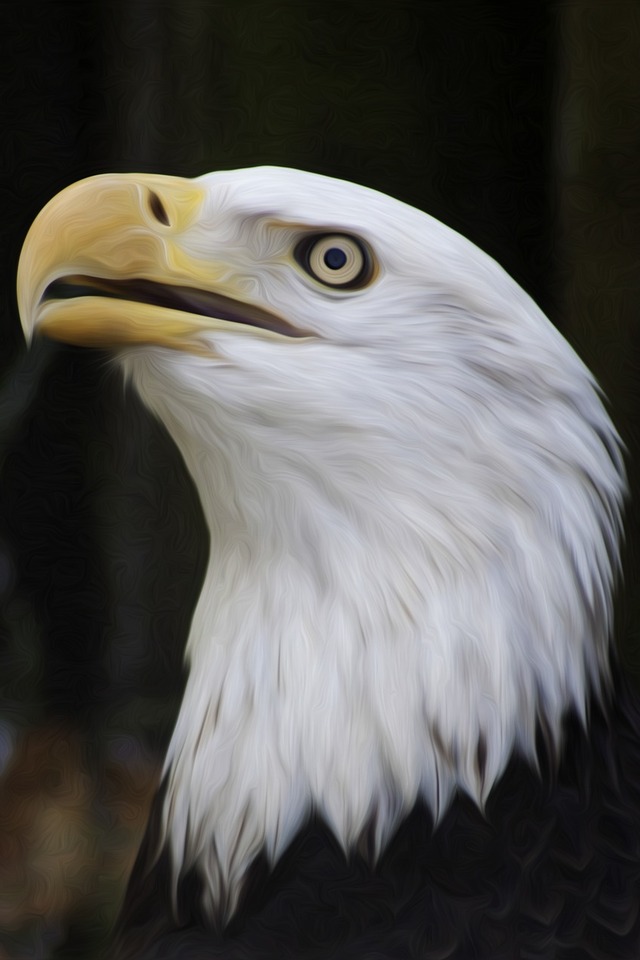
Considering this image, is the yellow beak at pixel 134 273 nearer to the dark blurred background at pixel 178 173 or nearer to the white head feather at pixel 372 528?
the white head feather at pixel 372 528

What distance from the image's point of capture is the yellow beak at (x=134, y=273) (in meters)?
1.11

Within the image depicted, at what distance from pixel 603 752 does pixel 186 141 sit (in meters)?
0.88

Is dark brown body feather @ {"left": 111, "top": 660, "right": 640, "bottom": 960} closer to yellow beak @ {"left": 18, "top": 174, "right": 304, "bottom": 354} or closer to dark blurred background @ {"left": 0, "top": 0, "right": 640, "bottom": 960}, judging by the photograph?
dark blurred background @ {"left": 0, "top": 0, "right": 640, "bottom": 960}

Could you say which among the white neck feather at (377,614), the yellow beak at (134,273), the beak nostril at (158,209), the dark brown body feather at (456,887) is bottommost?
the dark brown body feather at (456,887)

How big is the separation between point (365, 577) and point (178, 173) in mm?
523

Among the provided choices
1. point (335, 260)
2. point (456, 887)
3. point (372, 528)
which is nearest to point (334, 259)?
point (335, 260)

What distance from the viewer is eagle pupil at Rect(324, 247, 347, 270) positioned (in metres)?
1.13

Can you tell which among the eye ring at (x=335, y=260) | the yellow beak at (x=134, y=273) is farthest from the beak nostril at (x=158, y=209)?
the eye ring at (x=335, y=260)

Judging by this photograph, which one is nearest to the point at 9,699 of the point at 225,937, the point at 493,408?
the point at 225,937

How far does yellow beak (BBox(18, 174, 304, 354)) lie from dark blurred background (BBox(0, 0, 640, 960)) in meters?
0.12

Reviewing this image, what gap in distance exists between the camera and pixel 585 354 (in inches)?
49.8

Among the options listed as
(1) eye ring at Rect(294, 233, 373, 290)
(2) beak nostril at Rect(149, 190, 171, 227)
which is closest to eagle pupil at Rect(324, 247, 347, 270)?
(1) eye ring at Rect(294, 233, 373, 290)

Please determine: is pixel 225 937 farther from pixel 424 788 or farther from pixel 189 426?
pixel 189 426

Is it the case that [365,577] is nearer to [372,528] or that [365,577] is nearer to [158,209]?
[372,528]
